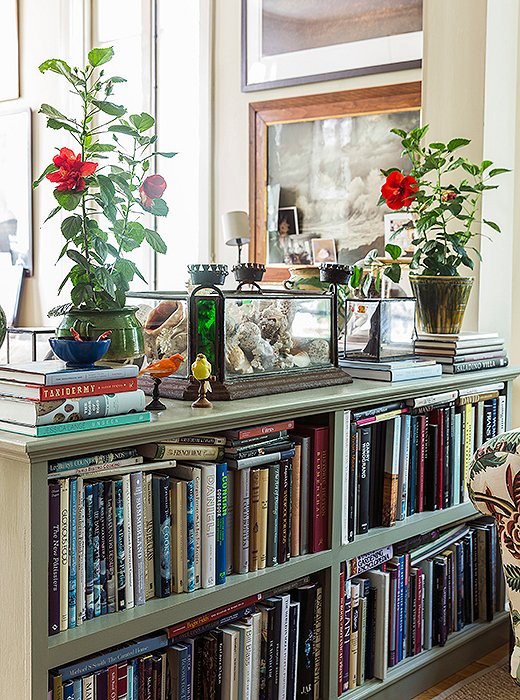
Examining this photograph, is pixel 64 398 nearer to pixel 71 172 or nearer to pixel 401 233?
pixel 71 172

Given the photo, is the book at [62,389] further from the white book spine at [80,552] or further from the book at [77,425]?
the white book spine at [80,552]

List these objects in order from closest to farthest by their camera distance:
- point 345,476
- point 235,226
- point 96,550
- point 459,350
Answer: point 96,550
point 345,476
point 459,350
point 235,226

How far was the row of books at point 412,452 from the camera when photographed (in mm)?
2246

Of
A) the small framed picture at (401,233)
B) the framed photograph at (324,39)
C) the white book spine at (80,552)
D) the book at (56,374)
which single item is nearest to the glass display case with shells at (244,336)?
the book at (56,374)

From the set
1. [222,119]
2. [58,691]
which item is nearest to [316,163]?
[222,119]

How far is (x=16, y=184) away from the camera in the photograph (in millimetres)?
4961

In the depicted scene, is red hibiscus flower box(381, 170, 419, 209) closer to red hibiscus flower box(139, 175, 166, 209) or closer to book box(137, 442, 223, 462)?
red hibiscus flower box(139, 175, 166, 209)

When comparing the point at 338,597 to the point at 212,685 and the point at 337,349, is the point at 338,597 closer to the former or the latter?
the point at 212,685

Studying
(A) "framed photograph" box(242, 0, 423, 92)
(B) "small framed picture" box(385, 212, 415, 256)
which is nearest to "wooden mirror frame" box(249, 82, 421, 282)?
(A) "framed photograph" box(242, 0, 423, 92)

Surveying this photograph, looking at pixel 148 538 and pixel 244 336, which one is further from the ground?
pixel 244 336

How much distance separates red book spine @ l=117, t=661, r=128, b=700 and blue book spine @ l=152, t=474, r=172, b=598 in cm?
15

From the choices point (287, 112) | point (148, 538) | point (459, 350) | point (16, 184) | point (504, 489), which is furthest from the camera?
point (16, 184)

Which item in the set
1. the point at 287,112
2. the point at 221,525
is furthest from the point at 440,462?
the point at 287,112

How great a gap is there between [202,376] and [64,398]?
392mm
